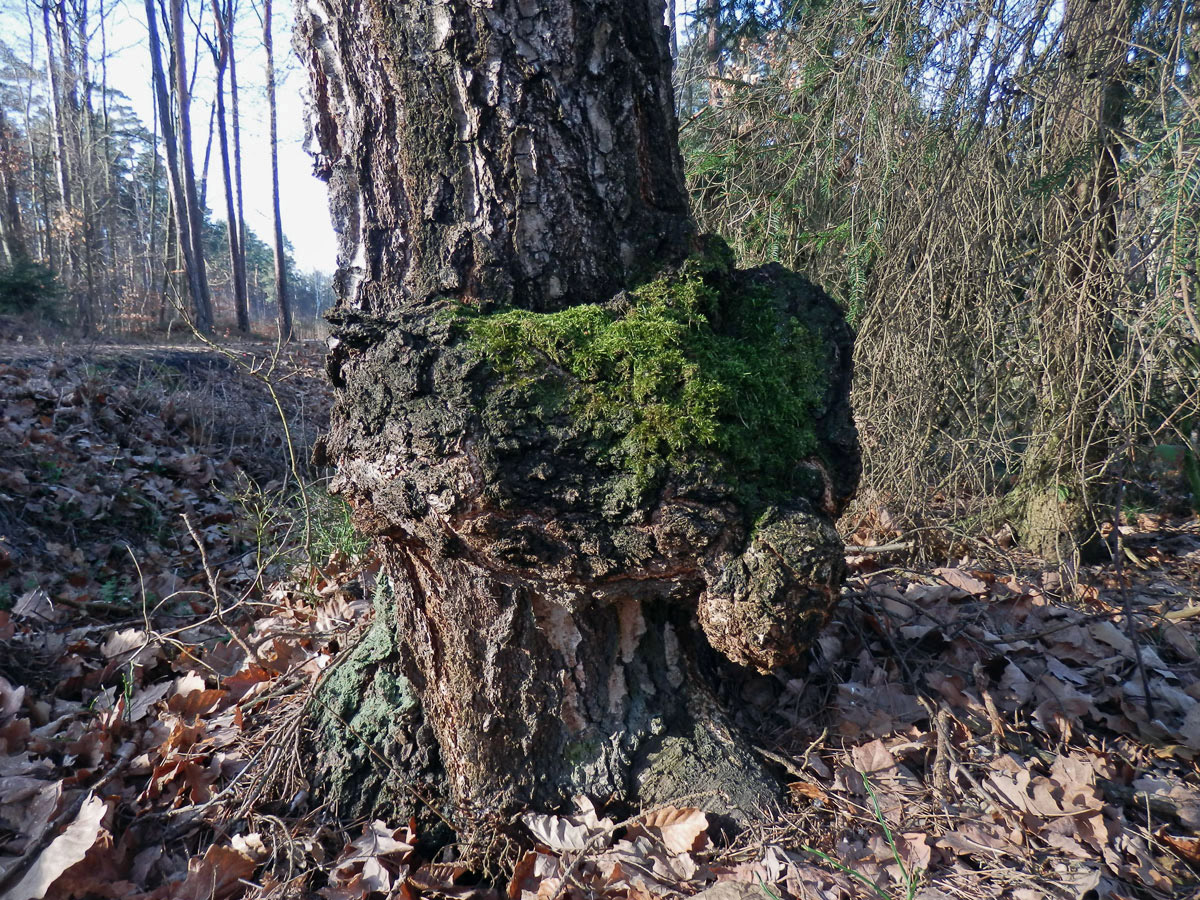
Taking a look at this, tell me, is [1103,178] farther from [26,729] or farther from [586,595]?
[26,729]

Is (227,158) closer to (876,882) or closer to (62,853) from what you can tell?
(62,853)

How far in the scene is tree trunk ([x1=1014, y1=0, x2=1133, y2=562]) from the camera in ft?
8.23

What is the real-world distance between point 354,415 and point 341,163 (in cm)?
72

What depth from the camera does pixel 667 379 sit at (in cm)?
164

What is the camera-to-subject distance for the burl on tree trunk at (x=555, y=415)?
155 centimetres

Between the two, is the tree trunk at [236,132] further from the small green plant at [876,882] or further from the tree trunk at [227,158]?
the small green plant at [876,882]

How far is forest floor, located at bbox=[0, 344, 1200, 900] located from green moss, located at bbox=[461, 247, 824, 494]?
0.92 m

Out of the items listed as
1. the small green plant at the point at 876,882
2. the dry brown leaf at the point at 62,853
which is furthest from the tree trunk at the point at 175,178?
the small green plant at the point at 876,882

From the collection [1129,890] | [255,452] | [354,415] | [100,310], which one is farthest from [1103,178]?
Result: [100,310]

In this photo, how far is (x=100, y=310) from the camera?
17391 millimetres

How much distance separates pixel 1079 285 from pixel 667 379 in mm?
2623

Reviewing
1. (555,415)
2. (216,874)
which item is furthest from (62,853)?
(555,415)

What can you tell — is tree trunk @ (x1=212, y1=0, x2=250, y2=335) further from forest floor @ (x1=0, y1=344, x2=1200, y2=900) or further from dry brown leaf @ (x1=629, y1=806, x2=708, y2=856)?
dry brown leaf @ (x1=629, y1=806, x2=708, y2=856)

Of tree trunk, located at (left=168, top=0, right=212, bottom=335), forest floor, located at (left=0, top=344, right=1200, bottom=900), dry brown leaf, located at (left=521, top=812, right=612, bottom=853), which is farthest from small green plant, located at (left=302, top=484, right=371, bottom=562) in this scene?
tree trunk, located at (left=168, top=0, right=212, bottom=335)
